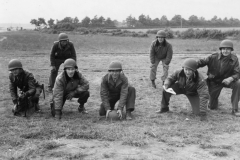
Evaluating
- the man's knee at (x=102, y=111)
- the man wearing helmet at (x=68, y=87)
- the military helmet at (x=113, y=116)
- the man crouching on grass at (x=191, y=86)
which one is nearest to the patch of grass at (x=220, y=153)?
the man crouching on grass at (x=191, y=86)

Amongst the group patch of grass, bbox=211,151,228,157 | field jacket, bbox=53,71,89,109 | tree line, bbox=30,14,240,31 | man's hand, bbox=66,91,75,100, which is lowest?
patch of grass, bbox=211,151,228,157

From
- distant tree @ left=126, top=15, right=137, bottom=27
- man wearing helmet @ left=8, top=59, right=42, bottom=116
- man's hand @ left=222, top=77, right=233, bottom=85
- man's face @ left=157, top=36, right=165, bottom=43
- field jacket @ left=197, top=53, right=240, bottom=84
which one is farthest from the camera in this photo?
distant tree @ left=126, top=15, right=137, bottom=27

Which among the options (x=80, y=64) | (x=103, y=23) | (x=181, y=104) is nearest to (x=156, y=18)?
(x=103, y=23)

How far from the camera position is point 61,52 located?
28.1 feet

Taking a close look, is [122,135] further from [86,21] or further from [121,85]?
[86,21]

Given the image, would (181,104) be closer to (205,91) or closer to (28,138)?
(205,91)

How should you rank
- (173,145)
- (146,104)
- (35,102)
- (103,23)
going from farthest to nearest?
(103,23)
(146,104)
(35,102)
(173,145)


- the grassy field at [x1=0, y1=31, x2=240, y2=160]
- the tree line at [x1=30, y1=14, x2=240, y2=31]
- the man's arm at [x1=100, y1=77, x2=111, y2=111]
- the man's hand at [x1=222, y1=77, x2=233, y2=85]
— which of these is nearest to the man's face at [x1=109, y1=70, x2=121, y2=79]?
the man's arm at [x1=100, y1=77, x2=111, y2=111]

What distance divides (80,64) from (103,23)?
196ft

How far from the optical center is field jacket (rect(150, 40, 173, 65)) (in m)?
9.34

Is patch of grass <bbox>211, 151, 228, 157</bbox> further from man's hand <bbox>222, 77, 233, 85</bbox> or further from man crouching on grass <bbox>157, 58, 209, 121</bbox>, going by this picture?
man's hand <bbox>222, 77, 233, 85</bbox>

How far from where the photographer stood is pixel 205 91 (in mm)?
6375

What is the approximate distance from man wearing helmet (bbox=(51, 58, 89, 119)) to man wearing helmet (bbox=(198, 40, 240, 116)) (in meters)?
2.88

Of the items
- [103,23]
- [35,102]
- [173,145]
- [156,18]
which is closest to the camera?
[173,145]
